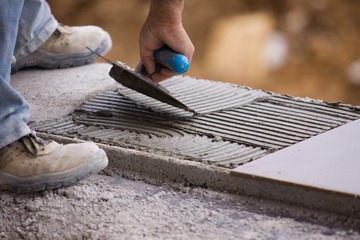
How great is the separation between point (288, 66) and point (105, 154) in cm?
406

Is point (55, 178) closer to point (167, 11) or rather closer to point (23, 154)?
point (23, 154)

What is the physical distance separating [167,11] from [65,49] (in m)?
0.74

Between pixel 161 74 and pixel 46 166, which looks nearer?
pixel 46 166

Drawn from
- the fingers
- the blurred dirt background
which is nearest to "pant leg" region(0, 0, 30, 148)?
the fingers

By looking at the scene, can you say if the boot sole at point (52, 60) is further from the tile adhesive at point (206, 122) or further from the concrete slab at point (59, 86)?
the tile adhesive at point (206, 122)

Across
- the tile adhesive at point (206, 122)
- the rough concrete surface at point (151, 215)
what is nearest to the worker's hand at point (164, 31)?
the tile adhesive at point (206, 122)

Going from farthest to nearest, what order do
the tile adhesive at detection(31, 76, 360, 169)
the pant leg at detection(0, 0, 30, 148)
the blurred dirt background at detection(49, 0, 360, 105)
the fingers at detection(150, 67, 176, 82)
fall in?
the blurred dirt background at detection(49, 0, 360, 105) < the fingers at detection(150, 67, 176, 82) < the tile adhesive at detection(31, 76, 360, 169) < the pant leg at detection(0, 0, 30, 148)

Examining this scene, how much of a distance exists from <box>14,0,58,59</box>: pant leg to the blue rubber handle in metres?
0.59

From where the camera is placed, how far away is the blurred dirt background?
5.50 metres

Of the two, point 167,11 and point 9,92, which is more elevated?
point 167,11

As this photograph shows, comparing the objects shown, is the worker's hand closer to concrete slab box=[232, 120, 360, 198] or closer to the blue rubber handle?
the blue rubber handle

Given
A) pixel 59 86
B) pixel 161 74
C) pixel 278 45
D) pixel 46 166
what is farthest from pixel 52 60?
pixel 278 45

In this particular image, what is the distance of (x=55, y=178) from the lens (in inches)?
67.6

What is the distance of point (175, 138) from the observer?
194 centimetres
